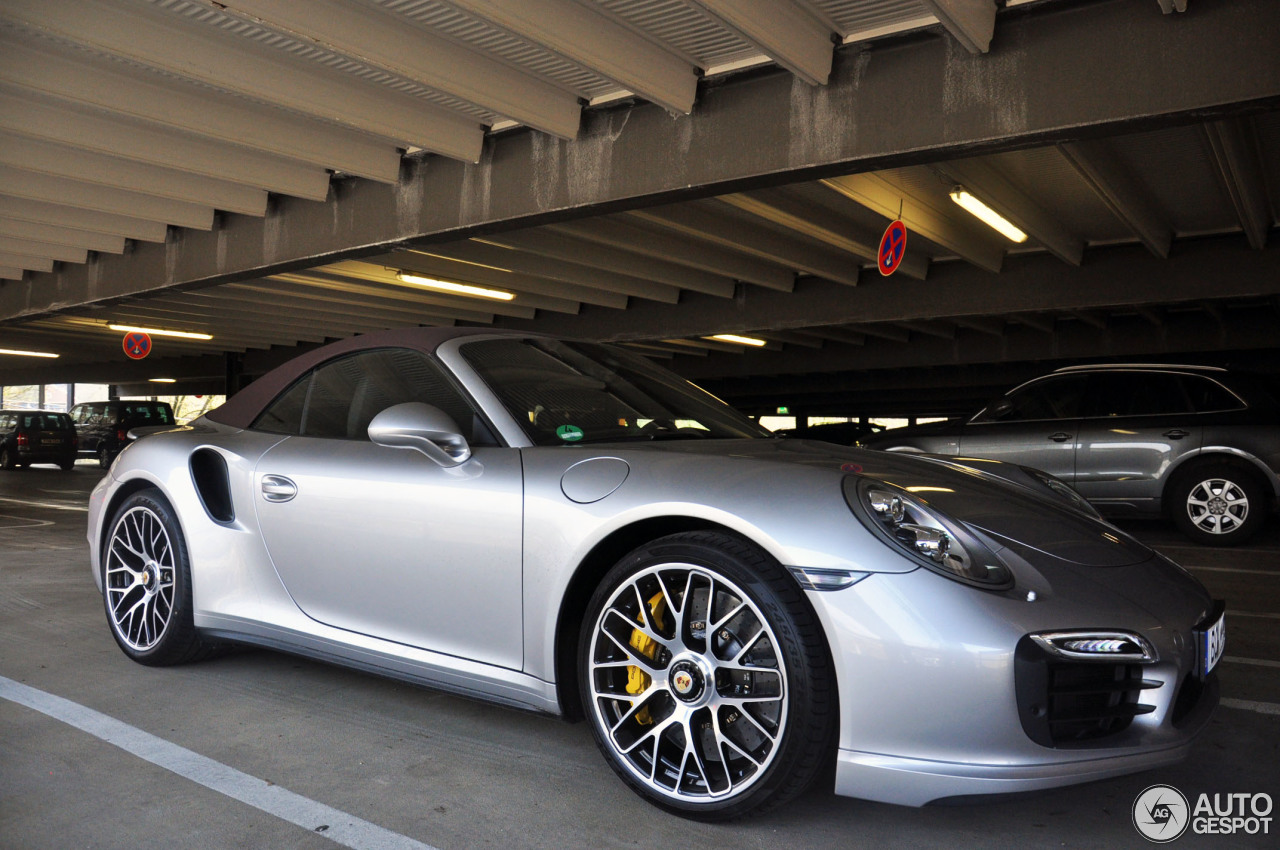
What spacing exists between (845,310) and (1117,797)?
1011 centimetres

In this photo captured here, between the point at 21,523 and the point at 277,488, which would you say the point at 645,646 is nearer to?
the point at 277,488

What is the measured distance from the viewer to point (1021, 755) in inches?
77.5

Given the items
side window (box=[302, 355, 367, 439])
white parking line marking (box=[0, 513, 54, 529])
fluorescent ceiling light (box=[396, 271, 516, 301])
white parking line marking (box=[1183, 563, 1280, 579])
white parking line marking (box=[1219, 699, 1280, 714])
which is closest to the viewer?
white parking line marking (box=[1219, 699, 1280, 714])

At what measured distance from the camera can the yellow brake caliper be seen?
2363 millimetres

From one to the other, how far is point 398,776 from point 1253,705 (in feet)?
9.26

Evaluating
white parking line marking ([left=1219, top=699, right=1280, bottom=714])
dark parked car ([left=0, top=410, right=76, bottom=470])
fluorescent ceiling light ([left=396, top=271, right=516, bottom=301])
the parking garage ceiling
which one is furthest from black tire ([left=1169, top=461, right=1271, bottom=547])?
dark parked car ([left=0, top=410, right=76, bottom=470])

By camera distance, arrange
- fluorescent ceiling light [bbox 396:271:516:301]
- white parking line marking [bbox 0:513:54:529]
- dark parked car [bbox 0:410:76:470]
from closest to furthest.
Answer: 1. white parking line marking [bbox 0:513:54:529]
2. fluorescent ceiling light [bbox 396:271:516:301]
3. dark parked car [bbox 0:410:76:470]

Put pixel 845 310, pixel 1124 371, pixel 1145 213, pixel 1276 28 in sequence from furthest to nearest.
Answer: pixel 845 310 < pixel 1145 213 < pixel 1124 371 < pixel 1276 28

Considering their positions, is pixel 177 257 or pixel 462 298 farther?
pixel 462 298

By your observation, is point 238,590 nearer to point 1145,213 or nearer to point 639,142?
point 639,142

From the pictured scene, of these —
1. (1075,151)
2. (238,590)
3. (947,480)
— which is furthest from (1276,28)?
(238,590)

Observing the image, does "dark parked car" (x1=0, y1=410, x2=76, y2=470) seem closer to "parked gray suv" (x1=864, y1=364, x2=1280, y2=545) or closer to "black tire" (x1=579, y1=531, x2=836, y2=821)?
"parked gray suv" (x1=864, y1=364, x2=1280, y2=545)

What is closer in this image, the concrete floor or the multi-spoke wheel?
the concrete floor

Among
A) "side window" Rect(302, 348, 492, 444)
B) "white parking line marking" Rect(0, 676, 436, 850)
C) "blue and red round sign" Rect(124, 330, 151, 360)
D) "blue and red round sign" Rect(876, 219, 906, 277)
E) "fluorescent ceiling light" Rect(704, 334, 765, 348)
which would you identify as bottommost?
"white parking line marking" Rect(0, 676, 436, 850)
